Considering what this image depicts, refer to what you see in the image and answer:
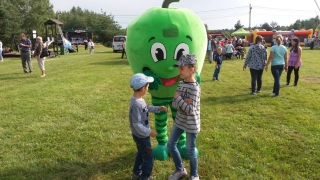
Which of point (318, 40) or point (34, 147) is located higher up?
point (318, 40)

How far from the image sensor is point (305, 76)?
10.9m

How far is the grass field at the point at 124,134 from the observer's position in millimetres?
3836

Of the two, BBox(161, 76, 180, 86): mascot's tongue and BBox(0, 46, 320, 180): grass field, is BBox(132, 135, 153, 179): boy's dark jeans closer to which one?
BBox(0, 46, 320, 180): grass field

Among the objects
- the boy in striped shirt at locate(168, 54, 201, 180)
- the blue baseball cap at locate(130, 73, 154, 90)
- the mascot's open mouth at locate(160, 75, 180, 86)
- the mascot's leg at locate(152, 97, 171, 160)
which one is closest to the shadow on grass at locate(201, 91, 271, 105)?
the mascot's leg at locate(152, 97, 171, 160)

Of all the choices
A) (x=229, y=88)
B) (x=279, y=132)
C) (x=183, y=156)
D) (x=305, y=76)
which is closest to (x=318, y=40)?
(x=305, y=76)

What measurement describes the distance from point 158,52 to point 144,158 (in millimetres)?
1318

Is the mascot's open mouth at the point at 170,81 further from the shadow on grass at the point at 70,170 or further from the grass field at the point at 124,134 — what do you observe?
the shadow on grass at the point at 70,170

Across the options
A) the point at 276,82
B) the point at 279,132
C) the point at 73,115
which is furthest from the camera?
the point at 276,82

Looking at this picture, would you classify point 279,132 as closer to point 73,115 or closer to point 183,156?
point 183,156

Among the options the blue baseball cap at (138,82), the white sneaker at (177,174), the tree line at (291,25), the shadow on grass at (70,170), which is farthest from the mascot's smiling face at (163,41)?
the tree line at (291,25)

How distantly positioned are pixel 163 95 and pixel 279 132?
8.78ft

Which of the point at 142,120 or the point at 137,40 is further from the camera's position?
the point at 137,40

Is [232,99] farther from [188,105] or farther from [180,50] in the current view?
[188,105]

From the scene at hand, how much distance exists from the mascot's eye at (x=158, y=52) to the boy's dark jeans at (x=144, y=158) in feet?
3.32
